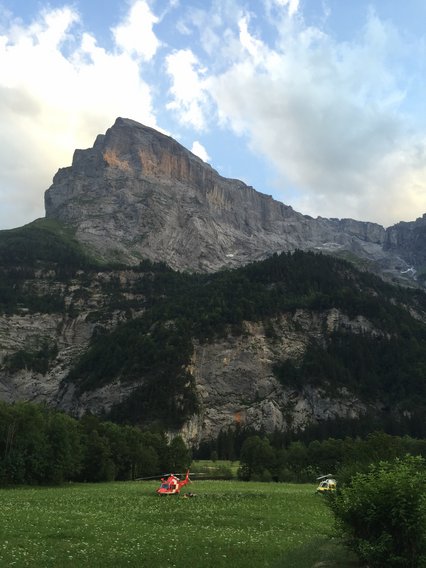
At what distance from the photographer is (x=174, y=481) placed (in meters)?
54.4

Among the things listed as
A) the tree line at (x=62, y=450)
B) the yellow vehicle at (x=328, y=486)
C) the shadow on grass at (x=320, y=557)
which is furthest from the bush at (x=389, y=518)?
the tree line at (x=62, y=450)

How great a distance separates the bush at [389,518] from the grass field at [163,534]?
4056 mm

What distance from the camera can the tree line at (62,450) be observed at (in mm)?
67250

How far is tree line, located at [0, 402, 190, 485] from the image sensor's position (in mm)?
67250

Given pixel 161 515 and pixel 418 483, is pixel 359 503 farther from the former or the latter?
pixel 161 515

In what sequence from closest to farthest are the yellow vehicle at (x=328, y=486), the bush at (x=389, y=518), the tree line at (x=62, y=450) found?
the bush at (x=389, y=518)
the yellow vehicle at (x=328, y=486)
the tree line at (x=62, y=450)

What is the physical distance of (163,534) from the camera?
29.4 meters

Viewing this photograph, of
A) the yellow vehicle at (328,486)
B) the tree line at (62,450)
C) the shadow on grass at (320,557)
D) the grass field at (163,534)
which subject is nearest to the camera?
the grass field at (163,534)

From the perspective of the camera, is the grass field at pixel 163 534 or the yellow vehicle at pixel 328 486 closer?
the grass field at pixel 163 534

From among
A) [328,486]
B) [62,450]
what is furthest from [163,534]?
[62,450]

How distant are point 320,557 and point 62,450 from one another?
52.3 metres

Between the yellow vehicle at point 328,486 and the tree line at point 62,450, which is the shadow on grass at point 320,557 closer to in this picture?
the yellow vehicle at point 328,486

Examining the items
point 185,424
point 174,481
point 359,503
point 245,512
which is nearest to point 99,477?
point 174,481

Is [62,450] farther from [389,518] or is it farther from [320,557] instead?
[389,518]
